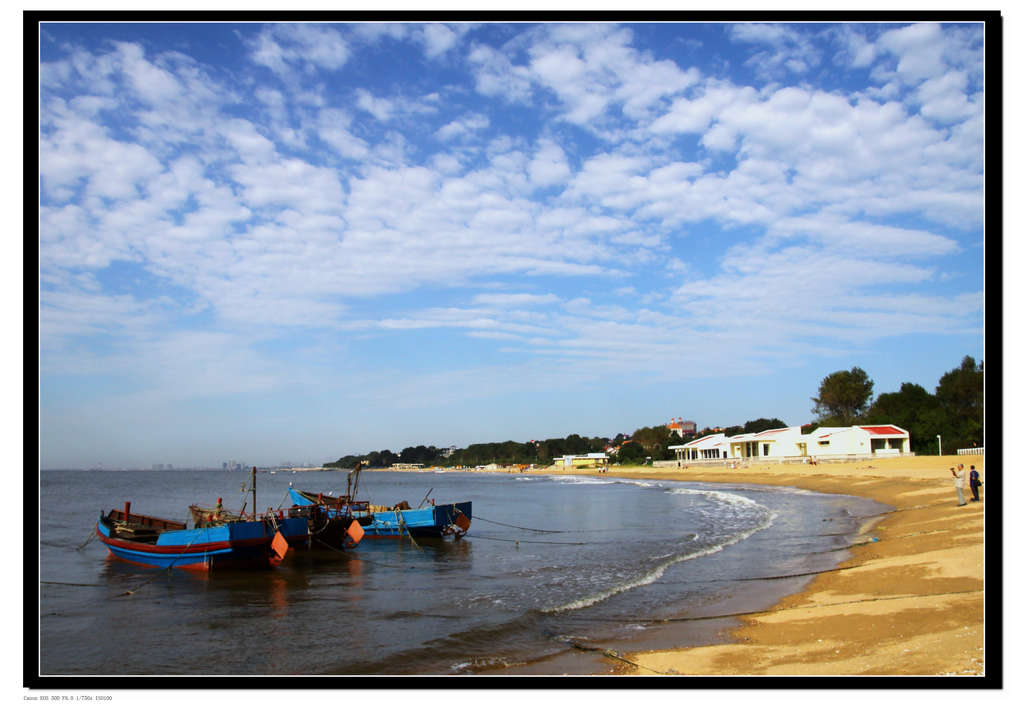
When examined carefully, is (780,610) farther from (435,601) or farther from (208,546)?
(208,546)

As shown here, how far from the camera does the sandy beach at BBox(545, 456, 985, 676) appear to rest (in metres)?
8.11

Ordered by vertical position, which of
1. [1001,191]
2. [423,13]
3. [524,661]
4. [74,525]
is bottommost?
[74,525]

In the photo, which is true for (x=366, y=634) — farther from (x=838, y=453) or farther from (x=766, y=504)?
(x=838, y=453)

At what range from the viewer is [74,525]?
3866cm

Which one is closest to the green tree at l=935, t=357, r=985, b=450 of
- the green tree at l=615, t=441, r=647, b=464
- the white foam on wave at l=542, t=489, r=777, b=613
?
the white foam on wave at l=542, t=489, r=777, b=613

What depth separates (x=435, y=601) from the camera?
1603 cm

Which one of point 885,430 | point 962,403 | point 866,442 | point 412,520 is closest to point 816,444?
point 866,442

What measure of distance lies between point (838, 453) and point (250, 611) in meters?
67.2

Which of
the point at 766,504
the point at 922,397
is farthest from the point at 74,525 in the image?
the point at 922,397

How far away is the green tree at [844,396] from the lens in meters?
94.4

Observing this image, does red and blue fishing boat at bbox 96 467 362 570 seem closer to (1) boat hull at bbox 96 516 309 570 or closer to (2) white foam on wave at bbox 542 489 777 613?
(1) boat hull at bbox 96 516 309 570

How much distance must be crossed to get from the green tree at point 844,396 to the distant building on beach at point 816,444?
13.9 meters

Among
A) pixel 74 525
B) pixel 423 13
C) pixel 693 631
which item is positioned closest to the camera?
pixel 423 13

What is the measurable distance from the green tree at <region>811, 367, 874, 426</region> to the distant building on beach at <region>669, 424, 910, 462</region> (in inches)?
548
